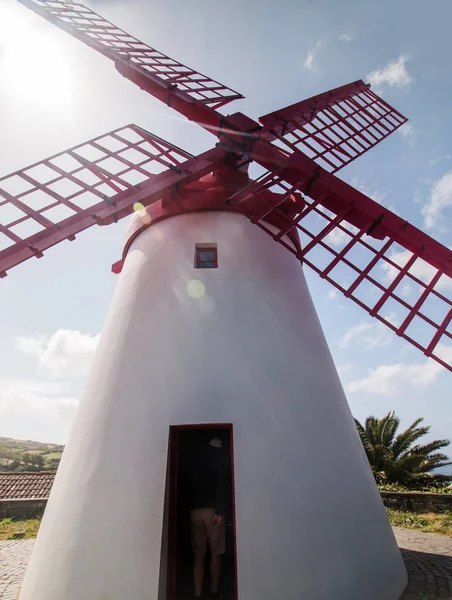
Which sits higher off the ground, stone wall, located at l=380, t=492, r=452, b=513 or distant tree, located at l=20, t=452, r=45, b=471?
distant tree, located at l=20, t=452, r=45, b=471

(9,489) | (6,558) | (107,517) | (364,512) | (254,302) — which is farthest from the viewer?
(9,489)

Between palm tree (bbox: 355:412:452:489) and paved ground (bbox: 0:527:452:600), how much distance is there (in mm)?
5416

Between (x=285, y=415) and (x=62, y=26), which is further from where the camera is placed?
(x=62, y=26)

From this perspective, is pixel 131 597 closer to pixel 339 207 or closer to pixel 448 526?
pixel 339 207

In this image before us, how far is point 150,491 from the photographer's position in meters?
3.31

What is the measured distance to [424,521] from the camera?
771cm

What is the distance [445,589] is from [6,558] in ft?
19.5

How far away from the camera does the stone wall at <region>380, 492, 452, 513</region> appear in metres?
8.47

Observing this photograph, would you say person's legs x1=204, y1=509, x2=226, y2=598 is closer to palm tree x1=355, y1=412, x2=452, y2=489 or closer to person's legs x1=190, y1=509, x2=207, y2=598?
person's legs x1=190, y1=509, x2=207, y2=598

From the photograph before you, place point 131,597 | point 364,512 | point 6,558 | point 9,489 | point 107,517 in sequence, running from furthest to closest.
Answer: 1. point 9,489
2. point 6,558
3. point 364,512
4. point 107,517
5. point 131,597

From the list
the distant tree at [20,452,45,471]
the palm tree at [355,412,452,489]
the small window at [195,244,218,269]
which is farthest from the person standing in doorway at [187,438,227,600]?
the distant tree at [20,452,45,471]

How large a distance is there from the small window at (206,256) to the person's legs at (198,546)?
276 centimetres

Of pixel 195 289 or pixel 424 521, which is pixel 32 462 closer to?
pixel 424 521

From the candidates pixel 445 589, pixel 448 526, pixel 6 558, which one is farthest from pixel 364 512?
pixel 6 558
